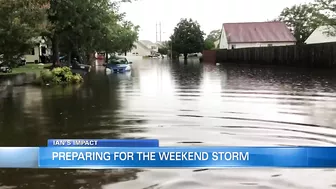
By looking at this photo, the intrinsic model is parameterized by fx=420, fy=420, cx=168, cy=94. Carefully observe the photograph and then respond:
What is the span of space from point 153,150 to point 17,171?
344 cm

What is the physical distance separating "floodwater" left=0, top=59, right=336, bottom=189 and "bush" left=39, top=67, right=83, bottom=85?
15.4 ft

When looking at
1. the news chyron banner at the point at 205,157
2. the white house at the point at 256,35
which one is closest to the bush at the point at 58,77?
the news chyron banner at the point at 205,157

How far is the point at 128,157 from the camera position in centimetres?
302

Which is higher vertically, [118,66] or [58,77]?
[118,66]

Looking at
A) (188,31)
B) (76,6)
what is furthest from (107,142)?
(188,31)

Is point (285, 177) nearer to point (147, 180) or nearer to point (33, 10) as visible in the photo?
point (147, 180)

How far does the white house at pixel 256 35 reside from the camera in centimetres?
7806

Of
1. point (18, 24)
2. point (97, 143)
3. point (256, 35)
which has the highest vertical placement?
point (256, 35)

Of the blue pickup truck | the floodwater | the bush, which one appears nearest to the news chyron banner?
the floodwater

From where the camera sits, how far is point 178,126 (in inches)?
356

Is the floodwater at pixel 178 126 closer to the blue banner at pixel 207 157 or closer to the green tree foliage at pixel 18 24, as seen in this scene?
the blue banner at pixel 207 157

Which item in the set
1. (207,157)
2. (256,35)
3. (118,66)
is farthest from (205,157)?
(256,35)

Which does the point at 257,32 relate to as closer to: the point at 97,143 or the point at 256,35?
the point at 256,35

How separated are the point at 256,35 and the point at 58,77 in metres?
62.0
